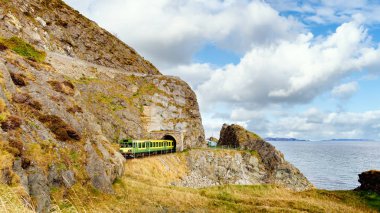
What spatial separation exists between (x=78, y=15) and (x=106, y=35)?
11131 mm

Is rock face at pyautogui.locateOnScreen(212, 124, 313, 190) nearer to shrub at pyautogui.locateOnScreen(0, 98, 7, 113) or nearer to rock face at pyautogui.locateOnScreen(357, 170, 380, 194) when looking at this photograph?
rock face at pyautogui.locateOnScreen(357, 170, 380, 194)

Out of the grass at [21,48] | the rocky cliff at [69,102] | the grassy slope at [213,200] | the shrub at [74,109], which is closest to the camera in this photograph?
the rocky cliff at [69,102]

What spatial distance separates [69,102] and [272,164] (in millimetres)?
60708

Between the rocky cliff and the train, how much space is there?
4511 millimetres

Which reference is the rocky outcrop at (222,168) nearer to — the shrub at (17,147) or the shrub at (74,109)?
the shrub at (74,109)

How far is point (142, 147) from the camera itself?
6262cm

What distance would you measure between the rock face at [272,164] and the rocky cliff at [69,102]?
1416cm

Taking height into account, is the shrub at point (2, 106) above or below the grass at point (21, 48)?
below

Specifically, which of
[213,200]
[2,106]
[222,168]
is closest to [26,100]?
[2,106]

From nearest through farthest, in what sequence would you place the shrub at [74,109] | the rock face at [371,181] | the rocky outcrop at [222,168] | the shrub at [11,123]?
the shrub at [11,123]
the shrub at [74,109]
the rock face at [371,181]
the rocky outcrop at [222,168]

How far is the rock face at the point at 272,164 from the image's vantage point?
84.9 meters

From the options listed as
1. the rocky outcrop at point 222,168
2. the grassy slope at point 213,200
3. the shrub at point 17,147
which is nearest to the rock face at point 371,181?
the grassy slope at point 213,200

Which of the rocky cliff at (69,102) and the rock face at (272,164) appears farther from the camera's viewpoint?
the rock face at (272,164)

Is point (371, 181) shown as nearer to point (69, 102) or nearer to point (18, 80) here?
point (69, 102)
